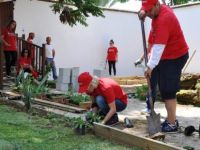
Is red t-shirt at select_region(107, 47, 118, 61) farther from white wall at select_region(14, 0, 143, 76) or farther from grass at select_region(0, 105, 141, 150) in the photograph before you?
grass at select_region(0, 105, 141, 150)

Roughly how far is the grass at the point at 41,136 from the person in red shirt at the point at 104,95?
0.46 meters

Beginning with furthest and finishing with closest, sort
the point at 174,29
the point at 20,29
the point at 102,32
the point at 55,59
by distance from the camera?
the point at 102,32, the point at 55,59, the point at 20,29, the point at 174,29

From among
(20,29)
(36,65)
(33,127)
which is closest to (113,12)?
(20,29)

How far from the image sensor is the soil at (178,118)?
581 cm

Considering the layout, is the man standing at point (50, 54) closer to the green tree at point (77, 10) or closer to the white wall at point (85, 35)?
the white wall at point (85, 35)

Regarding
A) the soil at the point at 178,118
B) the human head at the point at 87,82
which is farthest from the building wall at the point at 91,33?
the human head at the point at 87,82

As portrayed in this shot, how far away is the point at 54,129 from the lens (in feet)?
22.1

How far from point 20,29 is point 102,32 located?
4.35 m

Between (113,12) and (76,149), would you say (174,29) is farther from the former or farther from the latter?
(113,12)

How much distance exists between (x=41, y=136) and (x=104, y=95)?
3.14 ft

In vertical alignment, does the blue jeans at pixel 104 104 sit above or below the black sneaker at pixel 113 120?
above

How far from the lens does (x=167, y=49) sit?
629cm

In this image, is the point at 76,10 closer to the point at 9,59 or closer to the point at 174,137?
the point at 9,59

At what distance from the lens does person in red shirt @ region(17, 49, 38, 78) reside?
1310 centimetres
